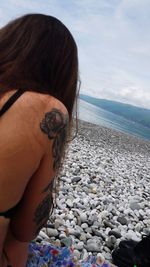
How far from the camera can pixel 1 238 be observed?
176 centimetres

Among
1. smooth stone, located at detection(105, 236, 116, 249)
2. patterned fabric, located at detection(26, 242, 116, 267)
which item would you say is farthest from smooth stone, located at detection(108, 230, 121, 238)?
patterned fabric, located at detection(26, 242, 116, 267)

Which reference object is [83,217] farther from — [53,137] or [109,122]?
[109,122]

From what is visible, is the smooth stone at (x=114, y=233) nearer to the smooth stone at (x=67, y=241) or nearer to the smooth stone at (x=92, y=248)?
the smooth stone at (x=92, y=248)

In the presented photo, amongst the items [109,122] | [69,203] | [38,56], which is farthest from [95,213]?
[109,122]

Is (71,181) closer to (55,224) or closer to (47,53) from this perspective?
(55,224)

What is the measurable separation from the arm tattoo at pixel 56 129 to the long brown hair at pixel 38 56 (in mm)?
135

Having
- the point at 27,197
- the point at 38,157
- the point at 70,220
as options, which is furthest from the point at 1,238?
the point at 70,220

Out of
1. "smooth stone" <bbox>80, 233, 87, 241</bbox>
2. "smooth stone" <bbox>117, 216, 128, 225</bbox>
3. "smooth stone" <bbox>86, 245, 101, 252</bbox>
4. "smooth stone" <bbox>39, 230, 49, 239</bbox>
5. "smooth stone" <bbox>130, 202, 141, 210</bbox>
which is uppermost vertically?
"smooth stone" <bbox>39, 230, 49, 239</bbox>

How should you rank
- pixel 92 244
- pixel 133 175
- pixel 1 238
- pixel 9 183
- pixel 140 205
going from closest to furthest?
1. pixel 9 183
2. pixel 1 238
3. pixel 92 244
4. pixel 140 205
5. pixel 133 175

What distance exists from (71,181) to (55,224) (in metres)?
2.55

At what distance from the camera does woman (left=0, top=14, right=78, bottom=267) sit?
1.59 meters

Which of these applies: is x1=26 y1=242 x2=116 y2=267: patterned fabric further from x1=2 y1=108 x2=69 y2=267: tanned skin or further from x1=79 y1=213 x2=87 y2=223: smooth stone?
x1=79 y1=213 x2=87 y2=223: smooth stone

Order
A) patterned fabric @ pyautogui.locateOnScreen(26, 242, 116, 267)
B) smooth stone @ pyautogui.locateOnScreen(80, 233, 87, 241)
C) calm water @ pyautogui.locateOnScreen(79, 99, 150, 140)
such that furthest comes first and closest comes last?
calm water @ pyautogui.locateOnScreen(79, 99, 150, 140)
smooth stone @ pyautogui.locateOnScreen(80, 233, 87, 241)
patterned fabric @ pyautogui.locateOnScreen(26, 242, 116, 267)

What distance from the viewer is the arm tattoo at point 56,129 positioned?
67.2 inches
